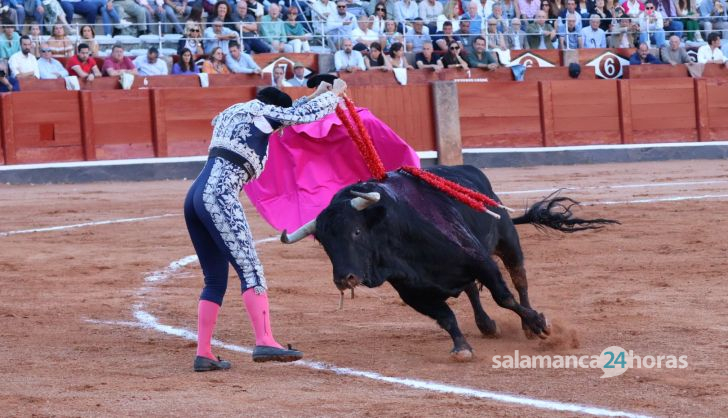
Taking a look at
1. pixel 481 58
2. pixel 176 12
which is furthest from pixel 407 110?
→ pixel 176 12

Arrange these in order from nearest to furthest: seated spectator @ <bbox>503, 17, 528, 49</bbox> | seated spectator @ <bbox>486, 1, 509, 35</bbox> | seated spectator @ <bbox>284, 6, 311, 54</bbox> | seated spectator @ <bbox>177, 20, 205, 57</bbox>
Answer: seated spectator @ <bbox>177, 20, 205, 57</bbox> < seated spectator @ <bbox>284, 6, 311, 54</bbox> < seated spectator @ <bbox>486, 1, 509, 35</bbox> < seated spectator @ <bbox>503, 17, 528, 49</bbox>

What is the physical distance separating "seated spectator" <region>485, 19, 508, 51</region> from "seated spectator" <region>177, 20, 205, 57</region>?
3684 mm

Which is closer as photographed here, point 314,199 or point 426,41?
point 314,199

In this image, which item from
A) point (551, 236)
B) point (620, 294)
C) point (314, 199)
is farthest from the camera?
point (551, 236)

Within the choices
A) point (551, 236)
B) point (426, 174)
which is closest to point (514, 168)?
point (551, 236)

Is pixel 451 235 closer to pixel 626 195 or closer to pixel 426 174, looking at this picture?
pixel 426 174

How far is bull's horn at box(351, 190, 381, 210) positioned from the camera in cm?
426

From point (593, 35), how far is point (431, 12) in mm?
2423

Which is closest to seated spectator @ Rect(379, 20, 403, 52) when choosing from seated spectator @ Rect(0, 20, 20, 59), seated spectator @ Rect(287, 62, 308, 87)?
seated spectator @ Rect(287, 62, 308, 87)

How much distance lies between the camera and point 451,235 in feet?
14.8

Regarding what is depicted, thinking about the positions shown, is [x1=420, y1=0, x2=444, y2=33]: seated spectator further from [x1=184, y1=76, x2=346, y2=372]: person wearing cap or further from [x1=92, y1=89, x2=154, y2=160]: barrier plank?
[x1=184, y1=76, x2=346, y2=372]: person wearing cap

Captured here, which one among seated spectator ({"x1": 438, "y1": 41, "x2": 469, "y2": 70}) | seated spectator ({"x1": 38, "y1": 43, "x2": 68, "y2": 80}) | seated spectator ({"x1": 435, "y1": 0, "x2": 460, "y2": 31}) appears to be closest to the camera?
seated spectator ({"x1": 38, "y1": 43, "x2": 68, "y2": 80})

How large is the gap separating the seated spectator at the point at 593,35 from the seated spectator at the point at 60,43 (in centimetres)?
696

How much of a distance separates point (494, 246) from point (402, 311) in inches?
30.0
